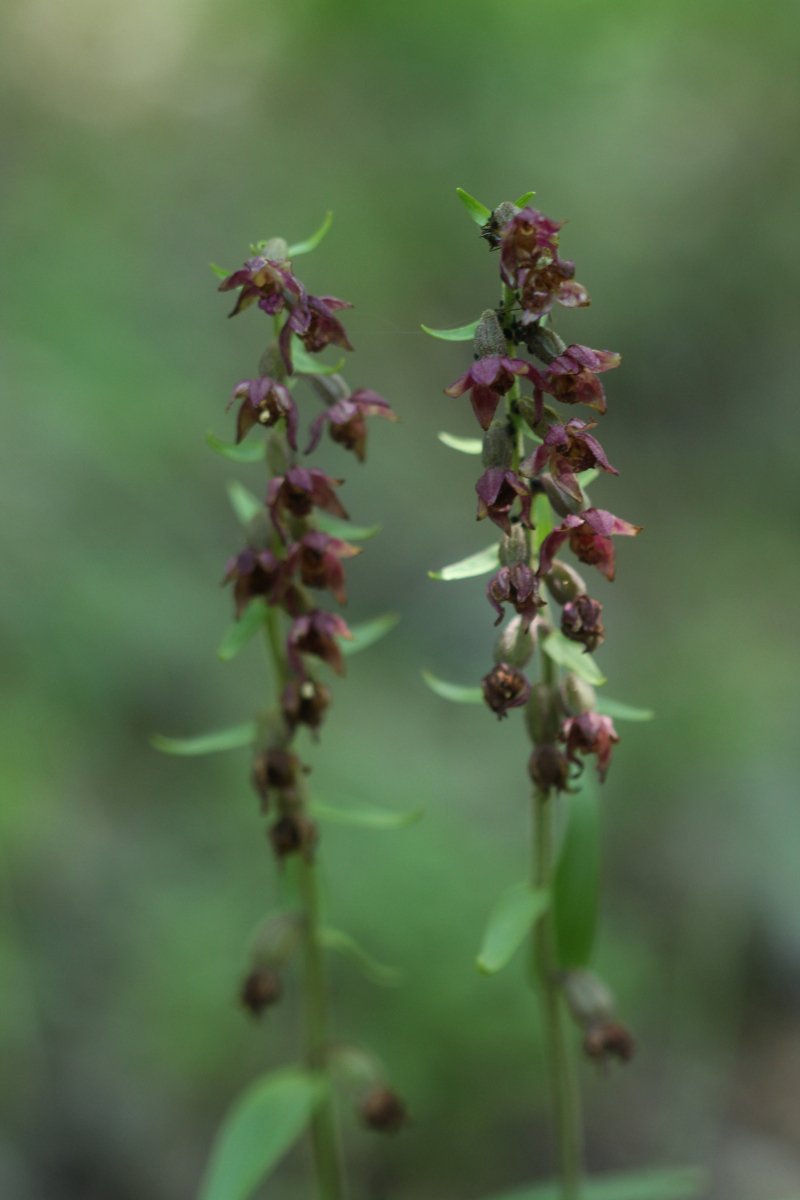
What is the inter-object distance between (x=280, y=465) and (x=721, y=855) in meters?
3.14

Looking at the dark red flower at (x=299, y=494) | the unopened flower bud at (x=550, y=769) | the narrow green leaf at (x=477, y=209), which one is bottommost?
the unopened flower bud at (x=550, y=769)

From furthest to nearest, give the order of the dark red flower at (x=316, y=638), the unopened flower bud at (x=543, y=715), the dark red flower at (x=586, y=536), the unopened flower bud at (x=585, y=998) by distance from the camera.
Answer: the unopened flower bud at (x=585, y=998)
the dark red flower at (x=316, y=638)
the unopened flower bud at (x=543, y=715)
the dark red flower at (x=586, y=536)

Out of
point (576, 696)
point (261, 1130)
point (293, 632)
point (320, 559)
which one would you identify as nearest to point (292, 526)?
point (320, 559)

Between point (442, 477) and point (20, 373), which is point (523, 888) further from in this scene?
point (442, 477)

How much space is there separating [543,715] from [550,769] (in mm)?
103

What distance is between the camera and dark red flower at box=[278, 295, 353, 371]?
2084mm

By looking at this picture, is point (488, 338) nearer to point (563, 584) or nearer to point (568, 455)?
point (568, 455)

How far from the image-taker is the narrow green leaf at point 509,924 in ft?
7.34

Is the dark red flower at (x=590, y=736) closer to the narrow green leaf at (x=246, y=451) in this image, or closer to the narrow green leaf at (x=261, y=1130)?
the narrow green leaf at (x=246, y=451)

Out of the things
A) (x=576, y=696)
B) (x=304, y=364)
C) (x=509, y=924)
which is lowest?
(x=509, y=924)

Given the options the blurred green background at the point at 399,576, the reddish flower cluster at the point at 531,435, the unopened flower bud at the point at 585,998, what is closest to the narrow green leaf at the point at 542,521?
the reddish flower cluster at the point at 531,435

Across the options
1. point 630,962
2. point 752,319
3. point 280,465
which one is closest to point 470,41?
point 752,319

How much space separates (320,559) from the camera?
7.57 feet

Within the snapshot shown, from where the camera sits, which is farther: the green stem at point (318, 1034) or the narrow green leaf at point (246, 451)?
the green stem at point (318, 1034)
